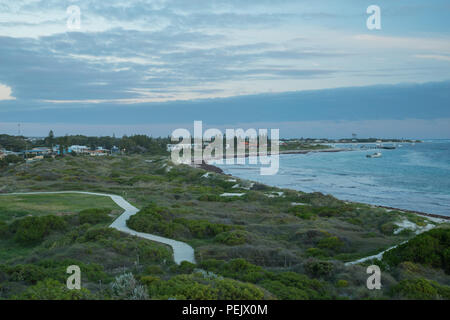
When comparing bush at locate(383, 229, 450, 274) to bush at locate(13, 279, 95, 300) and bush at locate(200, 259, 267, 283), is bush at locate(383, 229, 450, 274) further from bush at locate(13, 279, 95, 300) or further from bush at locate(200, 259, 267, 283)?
bush at locate(13, 279, 95, 300)

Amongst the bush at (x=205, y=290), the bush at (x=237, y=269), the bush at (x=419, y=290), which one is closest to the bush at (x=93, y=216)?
the bush at (x=237, y=269)

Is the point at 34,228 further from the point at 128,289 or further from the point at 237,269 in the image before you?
the point at 237,269

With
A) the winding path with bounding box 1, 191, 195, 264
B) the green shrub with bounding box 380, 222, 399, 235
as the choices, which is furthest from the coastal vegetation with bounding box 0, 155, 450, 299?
the winding path with bounding box 1, 191, 195, 264

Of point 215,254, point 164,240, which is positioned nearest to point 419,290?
point 215,254

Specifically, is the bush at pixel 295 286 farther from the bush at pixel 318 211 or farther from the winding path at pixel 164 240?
the bush at pixel 318 211

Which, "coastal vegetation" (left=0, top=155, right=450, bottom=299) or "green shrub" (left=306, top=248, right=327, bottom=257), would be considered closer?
"coastal vegetation" (left=0, top=155, right=450, bottom=299)

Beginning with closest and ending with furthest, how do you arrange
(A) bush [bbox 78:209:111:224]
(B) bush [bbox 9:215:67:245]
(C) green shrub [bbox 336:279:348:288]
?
(C) green shrub [bbox 336:279:348:288] → (B) bush [bbox 9:215:67:245] → (A) bush [bbox 78:209:111:224]

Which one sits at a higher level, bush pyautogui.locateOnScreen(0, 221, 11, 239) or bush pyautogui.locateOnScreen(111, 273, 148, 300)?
bush pyautogui.locateOnScreen(111, 273, 148, 300)
